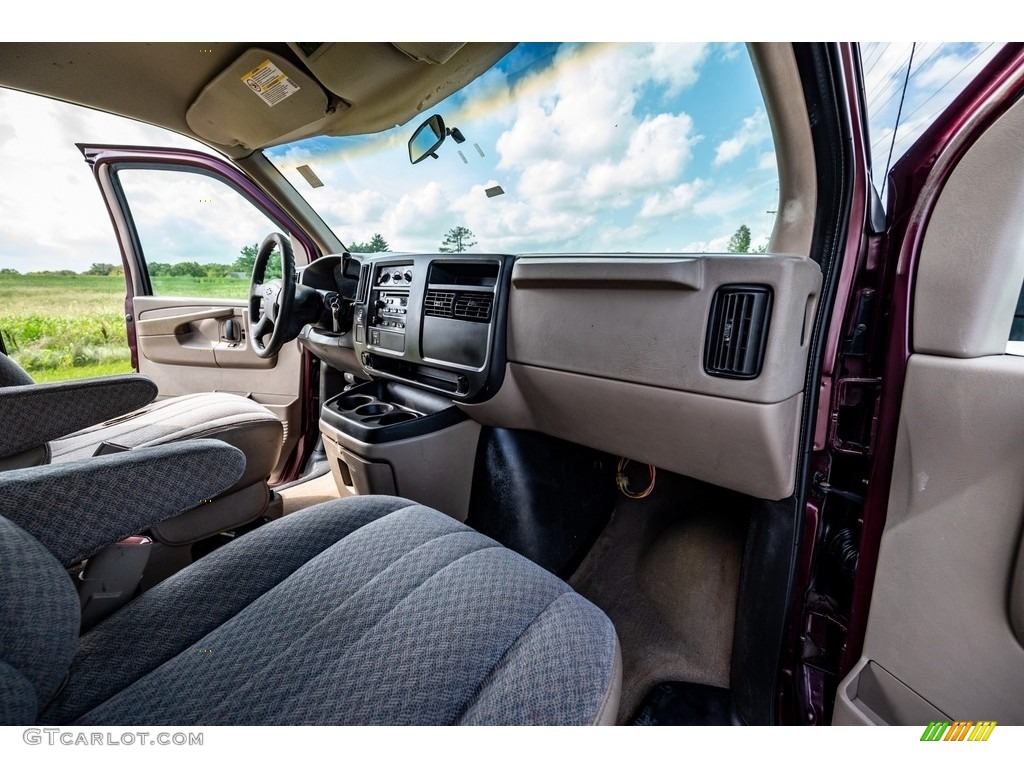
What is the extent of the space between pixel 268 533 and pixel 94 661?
26cm

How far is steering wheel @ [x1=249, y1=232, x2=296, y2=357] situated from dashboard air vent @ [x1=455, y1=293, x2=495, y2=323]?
0.71 metres

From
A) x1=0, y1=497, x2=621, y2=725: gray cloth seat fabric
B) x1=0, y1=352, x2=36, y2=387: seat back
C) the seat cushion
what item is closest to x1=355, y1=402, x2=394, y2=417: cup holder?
the seat cushion

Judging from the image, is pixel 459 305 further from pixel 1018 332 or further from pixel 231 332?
pixel 231 332

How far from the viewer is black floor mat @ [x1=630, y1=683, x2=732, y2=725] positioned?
1.00m

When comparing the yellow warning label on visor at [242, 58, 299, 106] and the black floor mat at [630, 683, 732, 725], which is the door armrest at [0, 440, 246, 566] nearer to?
the black floor mat at [630, 683, 732, 725]

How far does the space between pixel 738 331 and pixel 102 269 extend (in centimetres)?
259

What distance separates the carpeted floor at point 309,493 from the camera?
5.92 feet

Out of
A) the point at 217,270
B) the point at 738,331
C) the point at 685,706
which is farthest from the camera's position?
the point at 217,270

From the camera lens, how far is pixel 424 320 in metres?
1.36

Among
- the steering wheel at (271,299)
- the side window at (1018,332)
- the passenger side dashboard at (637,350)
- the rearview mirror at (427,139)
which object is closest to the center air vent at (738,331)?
the passenger side dashboard at (637,350)

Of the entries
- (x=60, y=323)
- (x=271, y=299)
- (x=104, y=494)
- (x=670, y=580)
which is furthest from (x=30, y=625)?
(x=60, y=323)

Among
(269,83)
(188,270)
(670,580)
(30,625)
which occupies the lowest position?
(670,580)
